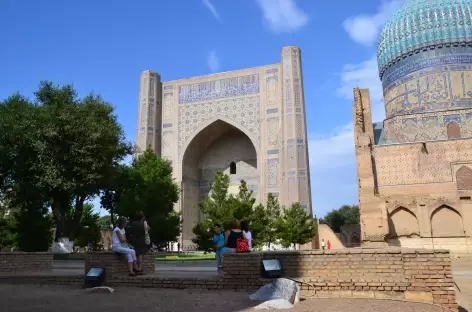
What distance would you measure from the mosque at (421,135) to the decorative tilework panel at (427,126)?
0.05 metres

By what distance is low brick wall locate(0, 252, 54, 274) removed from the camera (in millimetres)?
7004

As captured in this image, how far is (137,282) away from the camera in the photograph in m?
5.74

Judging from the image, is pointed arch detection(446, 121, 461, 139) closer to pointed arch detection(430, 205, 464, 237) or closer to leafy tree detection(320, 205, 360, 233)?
pointed arch detection(430, 205, 464, 237)

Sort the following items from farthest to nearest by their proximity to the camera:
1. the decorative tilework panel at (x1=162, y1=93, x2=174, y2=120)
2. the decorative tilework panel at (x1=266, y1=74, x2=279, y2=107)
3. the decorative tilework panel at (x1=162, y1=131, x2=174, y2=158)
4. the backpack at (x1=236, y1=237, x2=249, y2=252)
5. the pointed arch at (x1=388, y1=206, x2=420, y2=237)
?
the decorative tilework panel at (x1=162, y1=93, x2=174, y2=120)
the decorative tilework panel at (x1=162, y1=131, x2=174, y2=158)
the decorative tilework panel at (x1=266, y1=74, x2=279, y2=107)
the pointed arch at (x1=388, y1=206, x2=420, y2=237)
the backpack at (x1=236, y1=237, x2=249, y2=252)

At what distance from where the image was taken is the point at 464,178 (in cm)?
1980

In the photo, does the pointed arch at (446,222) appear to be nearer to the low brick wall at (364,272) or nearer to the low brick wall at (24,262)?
the low brick wall at (364,272)

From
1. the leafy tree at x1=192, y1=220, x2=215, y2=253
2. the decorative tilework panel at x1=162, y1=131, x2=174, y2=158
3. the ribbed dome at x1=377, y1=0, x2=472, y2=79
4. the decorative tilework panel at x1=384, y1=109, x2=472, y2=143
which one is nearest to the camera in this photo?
the leafy tree at x1=192, y1=220, x2=215, y2=253

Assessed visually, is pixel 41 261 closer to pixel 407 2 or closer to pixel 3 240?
pixel 3 240

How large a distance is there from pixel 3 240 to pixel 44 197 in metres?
8.08

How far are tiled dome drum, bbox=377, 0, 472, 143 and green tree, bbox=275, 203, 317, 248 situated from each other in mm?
7056

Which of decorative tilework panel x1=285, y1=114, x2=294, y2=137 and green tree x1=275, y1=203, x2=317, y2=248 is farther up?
decorative tilework panel x1=285, y1=114, x2=294, y2=137

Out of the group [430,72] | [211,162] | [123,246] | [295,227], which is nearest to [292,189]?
[295,227]

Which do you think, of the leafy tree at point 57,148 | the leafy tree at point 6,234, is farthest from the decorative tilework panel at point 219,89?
the leafy tree at point 6,234

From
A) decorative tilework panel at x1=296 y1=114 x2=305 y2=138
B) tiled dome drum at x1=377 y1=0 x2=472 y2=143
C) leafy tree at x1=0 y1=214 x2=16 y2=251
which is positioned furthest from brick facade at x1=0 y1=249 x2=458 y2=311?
tiled dome drum at x1=377 y1=0 x2=472 y2=143
